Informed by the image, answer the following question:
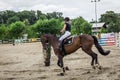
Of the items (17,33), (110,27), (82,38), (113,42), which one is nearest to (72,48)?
(82,38)

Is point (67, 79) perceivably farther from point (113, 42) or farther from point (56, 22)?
point (56, 22)

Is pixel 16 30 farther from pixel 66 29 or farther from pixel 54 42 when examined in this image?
pixel 66 29

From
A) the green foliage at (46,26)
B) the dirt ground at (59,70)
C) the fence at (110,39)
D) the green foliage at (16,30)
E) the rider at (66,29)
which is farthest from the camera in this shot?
the green foliage at (46,26)

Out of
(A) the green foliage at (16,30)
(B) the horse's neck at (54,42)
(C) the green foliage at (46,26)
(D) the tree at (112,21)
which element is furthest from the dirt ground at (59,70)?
(C) the green foliage at (46,26)

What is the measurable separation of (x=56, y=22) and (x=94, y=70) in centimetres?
10006

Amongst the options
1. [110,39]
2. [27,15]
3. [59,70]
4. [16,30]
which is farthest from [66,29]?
[27,15]

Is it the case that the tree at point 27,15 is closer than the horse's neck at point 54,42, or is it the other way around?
the horse's neck at point 54,42

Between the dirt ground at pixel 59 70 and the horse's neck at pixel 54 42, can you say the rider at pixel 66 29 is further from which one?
the dirt ground at pixel 59 70

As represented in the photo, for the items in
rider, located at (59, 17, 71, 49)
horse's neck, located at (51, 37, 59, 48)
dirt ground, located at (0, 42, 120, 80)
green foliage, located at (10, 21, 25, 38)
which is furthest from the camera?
green foliage, located at (10, 21, 25, 38)

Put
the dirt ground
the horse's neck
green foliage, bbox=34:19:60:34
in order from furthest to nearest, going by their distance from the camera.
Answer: green foliage, bbox=34:19:60:34, the horse's neck, the dirt ground

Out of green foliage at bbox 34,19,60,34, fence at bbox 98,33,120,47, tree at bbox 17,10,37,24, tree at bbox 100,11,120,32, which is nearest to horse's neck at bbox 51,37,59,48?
fence at bbox 98,33,120,47

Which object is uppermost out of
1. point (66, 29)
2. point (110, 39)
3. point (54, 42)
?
point (66, 29)

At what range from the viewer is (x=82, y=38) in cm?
1409

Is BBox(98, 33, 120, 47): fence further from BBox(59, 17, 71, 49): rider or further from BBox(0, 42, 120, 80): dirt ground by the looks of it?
BBox(59, 17, 71, 49): rider
